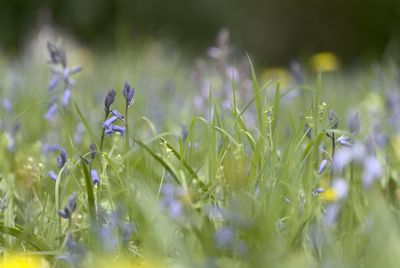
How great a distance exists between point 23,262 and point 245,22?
295 inches

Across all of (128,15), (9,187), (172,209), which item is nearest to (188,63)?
(128,15)

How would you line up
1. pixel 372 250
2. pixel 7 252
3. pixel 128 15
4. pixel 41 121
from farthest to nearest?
1. pixel 128 15
2. pixel 41 121
3. pixel 7 252
4. pixel 372 250

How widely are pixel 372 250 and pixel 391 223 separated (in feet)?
0.22

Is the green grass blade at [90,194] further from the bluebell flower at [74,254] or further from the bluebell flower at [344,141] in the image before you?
the bluebell flower at [344,141]

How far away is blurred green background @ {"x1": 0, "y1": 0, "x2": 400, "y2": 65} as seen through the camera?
8.55 m

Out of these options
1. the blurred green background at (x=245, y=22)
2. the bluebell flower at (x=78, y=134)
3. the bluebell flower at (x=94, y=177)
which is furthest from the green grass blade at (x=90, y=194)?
the blurred green background at (x=245, y=22)

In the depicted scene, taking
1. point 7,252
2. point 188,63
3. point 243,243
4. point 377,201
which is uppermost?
point 377,201

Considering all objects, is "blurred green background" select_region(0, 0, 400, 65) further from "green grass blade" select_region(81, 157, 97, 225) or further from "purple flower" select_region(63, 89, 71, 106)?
"green grass blade" select_region(81, 157, 97, 225)

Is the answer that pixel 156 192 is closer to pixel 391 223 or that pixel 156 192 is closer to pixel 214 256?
pixel 214 256

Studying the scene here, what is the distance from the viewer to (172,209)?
1517 mm

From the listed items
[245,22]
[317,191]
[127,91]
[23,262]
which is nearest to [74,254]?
[23,262]

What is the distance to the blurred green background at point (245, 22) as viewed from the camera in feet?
28.1

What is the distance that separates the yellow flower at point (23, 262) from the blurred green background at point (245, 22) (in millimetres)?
6828

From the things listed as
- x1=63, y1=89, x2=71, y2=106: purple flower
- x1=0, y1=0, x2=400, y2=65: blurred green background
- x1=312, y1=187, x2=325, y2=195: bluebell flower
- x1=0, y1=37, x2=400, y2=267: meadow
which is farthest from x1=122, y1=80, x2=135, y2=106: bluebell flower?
x1=0, y1=0, x2=400, y2=65: blurred green background
